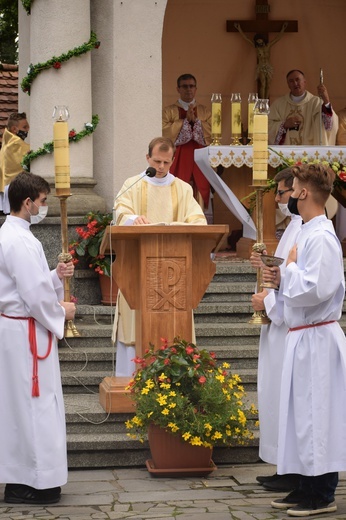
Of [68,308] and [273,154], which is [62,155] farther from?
[273,154]

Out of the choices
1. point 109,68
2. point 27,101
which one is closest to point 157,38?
point 109,68

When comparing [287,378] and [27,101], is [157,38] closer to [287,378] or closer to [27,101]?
[27,101]

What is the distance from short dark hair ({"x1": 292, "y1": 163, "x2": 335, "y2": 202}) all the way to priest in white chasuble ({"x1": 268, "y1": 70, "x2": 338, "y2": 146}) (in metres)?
6.65

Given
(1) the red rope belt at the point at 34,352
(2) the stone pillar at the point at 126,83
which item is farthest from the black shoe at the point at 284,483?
(2) the stone pillar at the point at 126,83

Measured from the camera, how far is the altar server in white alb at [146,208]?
924 cm

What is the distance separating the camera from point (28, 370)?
7.46 metres

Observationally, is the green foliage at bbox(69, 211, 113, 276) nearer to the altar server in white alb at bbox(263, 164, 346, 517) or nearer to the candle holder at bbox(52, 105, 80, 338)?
the candle holder at bbox(52, 105, 80, 338)

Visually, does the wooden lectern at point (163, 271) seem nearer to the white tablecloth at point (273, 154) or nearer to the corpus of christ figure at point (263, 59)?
the white tablecloth at point (273, 154)

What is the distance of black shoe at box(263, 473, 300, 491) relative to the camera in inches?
301

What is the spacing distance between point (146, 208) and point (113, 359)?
118cm

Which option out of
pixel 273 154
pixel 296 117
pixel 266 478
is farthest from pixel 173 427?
pixel 296 117

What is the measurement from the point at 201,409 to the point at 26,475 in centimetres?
128

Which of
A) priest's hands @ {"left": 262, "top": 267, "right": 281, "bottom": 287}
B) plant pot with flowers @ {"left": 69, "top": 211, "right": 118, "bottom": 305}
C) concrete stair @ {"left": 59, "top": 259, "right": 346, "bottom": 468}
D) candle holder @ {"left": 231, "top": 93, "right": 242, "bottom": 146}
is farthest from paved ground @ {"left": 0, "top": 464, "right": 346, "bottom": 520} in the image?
candle holder @ {"left": 231, "top": 93, "right": 242, "bottom": 146}

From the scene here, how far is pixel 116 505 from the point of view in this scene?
732cm
